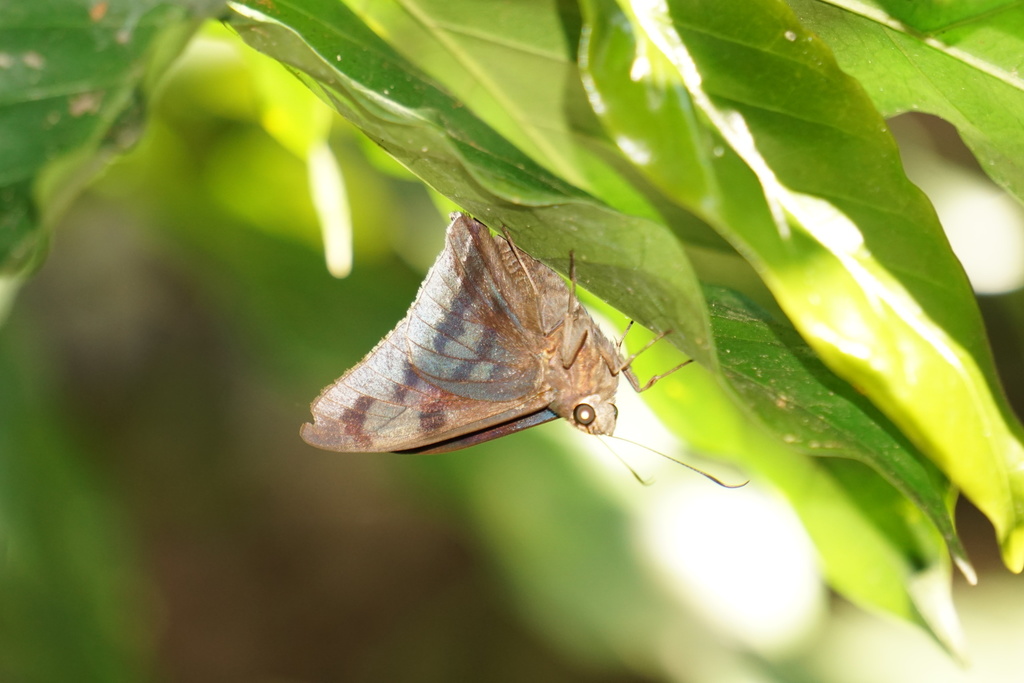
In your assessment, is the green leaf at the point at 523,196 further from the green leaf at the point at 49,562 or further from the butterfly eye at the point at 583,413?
the green leaf at the point at 49,562

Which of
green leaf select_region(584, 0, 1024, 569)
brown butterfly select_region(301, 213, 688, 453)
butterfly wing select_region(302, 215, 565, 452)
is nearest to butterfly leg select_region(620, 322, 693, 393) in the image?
brown butterfly select_region(301, 213, 688, 453)

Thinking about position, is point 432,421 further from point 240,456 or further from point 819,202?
point 240,456

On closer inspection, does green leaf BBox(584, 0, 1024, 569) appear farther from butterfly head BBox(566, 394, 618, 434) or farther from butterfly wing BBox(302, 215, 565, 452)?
butterfly head BBox(566, 394, 618, 434)

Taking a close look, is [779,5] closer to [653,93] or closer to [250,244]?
[653,93]

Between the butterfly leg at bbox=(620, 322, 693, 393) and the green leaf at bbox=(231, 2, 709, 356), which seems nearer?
the green leaf at bbox=(231, 2, 709, 356)

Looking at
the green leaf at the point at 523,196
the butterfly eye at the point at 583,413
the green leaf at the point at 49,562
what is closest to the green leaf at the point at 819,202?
the green leaf at the point at 523,196

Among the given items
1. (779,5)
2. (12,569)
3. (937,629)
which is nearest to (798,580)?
(937,629)

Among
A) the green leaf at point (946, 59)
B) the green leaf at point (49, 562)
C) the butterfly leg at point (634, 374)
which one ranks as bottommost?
the green leaf at point (49, 562)
